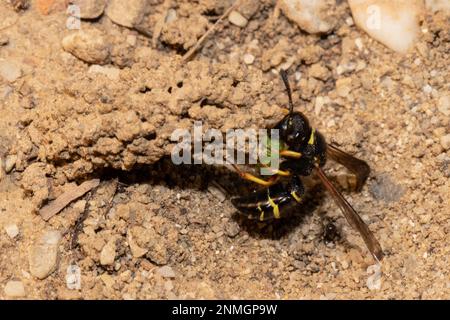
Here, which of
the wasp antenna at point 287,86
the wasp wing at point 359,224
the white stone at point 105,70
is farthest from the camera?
the white stone at point 105,70

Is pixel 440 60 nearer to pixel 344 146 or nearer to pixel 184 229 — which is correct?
pixel 344 146

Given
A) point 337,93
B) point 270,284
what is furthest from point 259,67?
point 270,284

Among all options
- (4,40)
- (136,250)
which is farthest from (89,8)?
(136,250)

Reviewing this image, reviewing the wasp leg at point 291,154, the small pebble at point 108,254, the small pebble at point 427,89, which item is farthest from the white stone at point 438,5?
the small pebble at point 108,254

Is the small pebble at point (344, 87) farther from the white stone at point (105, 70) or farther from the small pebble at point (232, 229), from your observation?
the white stone at point (105, 70)

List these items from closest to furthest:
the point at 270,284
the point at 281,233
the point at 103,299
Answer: the point at 103,299
the point at 270,284
the point at 281,233

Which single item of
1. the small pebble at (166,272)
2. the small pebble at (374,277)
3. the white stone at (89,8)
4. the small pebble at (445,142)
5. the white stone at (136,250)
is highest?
the small pebble at (445,142)
